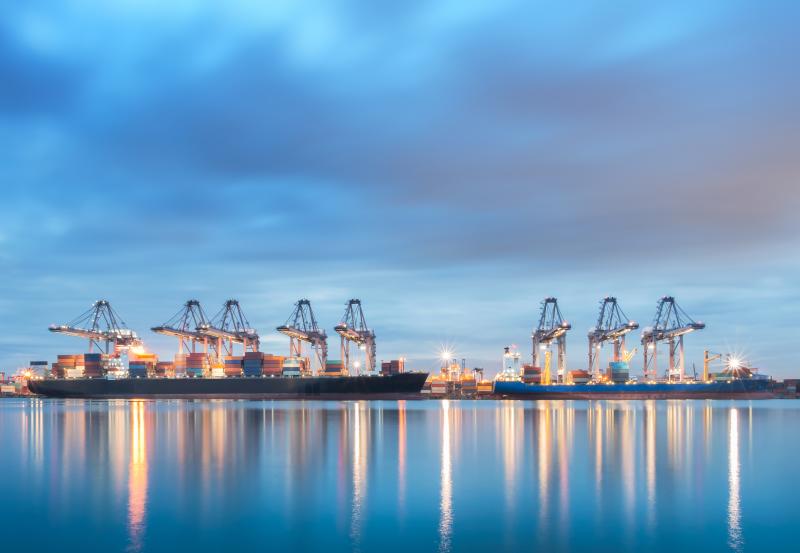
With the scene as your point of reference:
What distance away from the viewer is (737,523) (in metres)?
24.5

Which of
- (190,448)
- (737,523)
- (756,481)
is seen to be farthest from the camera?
(190,448)

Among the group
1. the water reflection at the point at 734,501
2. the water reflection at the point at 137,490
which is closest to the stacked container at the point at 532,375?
the water reflection at the point at 734,501

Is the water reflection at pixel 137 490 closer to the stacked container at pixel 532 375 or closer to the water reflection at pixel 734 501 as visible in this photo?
the water reflection at pixel 734 501

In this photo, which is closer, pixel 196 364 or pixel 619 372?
pixel 196 364

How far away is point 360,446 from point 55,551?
27.4 m

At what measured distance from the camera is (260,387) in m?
142

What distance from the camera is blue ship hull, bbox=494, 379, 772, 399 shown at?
497 ft

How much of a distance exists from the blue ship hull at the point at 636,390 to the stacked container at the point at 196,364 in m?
61.3

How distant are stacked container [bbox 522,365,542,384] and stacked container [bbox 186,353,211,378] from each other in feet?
211

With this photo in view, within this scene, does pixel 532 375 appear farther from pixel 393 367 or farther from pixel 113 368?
pixel 113 368

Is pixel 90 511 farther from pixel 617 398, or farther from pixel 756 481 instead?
pixel 617 398

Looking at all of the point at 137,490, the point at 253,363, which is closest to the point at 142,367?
the point at 253,363

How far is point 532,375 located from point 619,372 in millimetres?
17324

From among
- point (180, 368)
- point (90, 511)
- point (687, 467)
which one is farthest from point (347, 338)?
point (90, 511)
